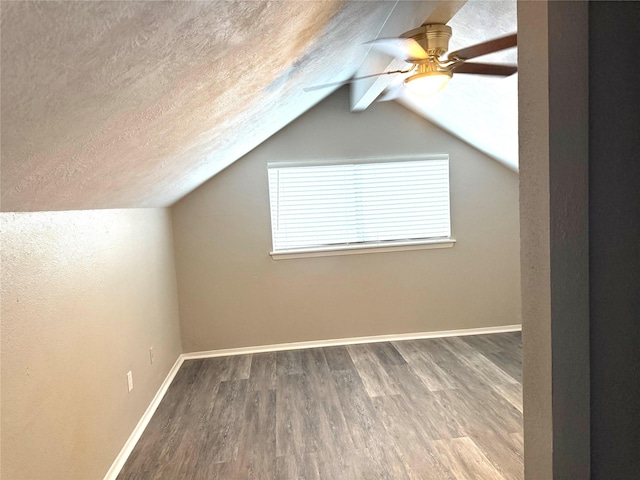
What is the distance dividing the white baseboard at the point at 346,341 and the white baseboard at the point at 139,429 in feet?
1.44

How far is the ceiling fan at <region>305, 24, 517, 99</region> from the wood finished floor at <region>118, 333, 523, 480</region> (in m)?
2.04

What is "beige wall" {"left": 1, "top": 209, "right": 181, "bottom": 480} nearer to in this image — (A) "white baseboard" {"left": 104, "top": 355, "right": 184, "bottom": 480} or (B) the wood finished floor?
(A) "white baseboard" {"left": 104, "top": 355, "right": 184, "bottom": 480}

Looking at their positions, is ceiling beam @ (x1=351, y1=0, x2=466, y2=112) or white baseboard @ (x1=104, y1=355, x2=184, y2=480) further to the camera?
white baseboard @ (x1=104, y1=355, x2=184, y2=480)

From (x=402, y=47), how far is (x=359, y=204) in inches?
94.3

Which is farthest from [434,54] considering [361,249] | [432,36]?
[361,249]

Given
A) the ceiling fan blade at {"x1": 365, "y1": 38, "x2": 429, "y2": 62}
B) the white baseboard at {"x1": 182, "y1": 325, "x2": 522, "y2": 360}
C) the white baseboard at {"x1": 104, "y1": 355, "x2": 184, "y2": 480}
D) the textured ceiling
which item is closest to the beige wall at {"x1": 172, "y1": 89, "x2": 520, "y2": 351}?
the white baseboard at {"x1": 182, "y1": 325, "x2": 522, "y2": 360}

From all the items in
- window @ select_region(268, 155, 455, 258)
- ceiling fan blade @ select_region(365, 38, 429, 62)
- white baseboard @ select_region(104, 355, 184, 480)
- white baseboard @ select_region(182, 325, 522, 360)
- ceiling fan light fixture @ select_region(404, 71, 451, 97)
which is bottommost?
white baseboard @ select_region(104, 355, 184, 480)

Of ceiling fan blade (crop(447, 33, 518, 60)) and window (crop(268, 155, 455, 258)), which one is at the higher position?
ceiling fan blade (crop(447, 33, 518, 60))

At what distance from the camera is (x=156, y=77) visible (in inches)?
48.9

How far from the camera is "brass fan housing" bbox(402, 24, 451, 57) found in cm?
186

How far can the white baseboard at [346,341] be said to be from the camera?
161 inches

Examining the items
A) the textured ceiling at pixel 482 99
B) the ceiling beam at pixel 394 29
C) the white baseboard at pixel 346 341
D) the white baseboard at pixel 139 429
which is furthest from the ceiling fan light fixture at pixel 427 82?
the white baseboard at pixel 346 341

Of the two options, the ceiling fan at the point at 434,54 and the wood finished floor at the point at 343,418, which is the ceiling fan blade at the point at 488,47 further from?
the wood finished floor at the point at 343,418

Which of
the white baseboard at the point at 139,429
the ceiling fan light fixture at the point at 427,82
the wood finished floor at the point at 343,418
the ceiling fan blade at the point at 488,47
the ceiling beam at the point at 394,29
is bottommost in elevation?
the wood finished floor at the point at 343,418
